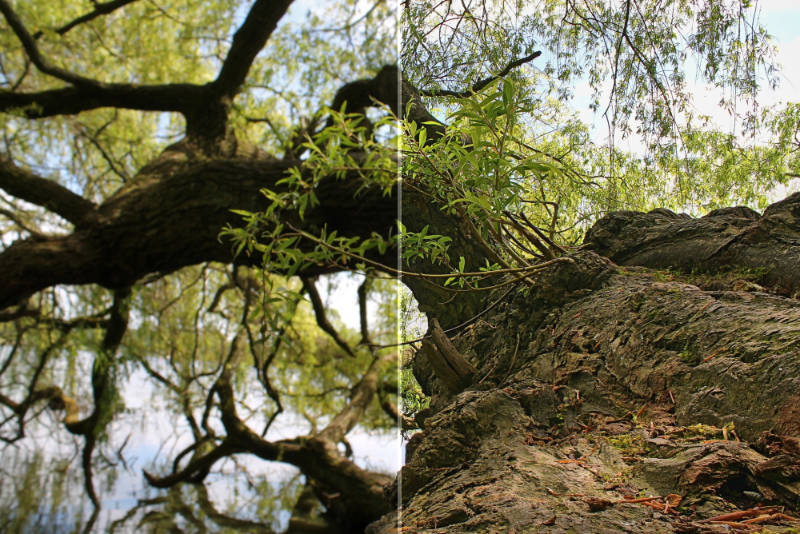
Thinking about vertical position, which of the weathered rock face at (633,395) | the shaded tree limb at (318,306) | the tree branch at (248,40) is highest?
the tree branch at (248,40)

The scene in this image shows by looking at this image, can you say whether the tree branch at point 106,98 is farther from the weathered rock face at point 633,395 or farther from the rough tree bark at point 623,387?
the weathered rock face at point 633,395

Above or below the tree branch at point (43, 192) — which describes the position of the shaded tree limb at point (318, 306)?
below

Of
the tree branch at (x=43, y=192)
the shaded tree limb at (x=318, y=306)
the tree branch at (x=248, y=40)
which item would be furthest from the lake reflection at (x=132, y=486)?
the tree branch at (x=248, y=40)

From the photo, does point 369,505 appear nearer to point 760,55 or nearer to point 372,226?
point 372,226

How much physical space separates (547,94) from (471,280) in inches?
9.1

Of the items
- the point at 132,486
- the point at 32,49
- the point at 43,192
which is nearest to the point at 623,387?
the point at 43,192

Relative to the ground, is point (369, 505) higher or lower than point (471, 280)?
lower

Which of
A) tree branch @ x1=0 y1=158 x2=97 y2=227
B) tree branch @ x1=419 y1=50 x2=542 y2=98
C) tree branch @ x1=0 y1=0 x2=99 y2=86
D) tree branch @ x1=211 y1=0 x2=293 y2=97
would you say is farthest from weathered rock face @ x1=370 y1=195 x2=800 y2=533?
tree branch @ x1=0 y1=0 x2=99 y2=86

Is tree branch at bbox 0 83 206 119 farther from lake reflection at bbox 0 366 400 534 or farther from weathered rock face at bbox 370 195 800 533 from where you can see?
weathered rock face at bbox 370 195 800 533

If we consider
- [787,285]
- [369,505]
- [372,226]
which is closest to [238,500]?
[369,505]

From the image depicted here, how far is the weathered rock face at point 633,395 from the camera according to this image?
14.7 inches

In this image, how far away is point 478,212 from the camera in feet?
2.12

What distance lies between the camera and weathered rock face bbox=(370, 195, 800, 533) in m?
0.37

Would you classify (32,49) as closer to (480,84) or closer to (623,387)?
(480,84)
